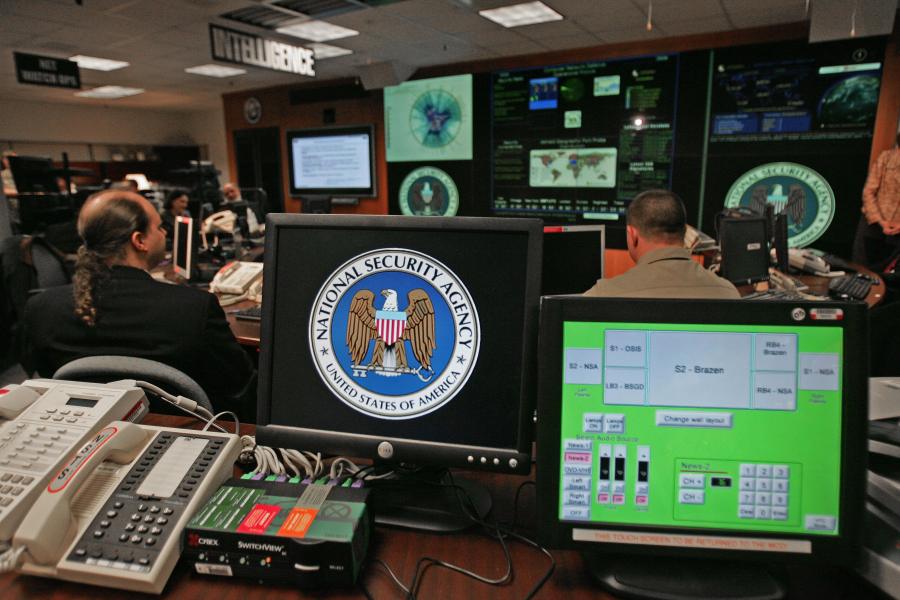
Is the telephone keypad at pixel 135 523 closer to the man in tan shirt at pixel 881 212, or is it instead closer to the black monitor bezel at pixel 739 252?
the black monitor bezel at pixel 739 252

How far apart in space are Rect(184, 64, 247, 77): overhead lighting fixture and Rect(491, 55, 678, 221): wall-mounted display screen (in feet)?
10.9

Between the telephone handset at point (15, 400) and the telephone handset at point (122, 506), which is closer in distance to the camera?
the telephone handset at point (122, 506)

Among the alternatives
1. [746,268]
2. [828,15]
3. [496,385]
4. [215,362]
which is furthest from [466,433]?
[828,15]

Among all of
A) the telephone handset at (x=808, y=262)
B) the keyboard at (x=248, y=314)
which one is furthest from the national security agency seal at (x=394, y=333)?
the telephone handset at (x=808, y=262)

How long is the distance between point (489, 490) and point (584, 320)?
0.37 meters

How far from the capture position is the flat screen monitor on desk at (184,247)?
9.68 feet

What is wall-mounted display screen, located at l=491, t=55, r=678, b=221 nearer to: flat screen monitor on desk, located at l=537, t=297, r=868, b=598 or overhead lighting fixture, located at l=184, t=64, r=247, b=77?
overhead lighting fixture, located at l=184, t=64, r=247, b=77

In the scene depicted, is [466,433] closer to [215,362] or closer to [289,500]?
[289,500]

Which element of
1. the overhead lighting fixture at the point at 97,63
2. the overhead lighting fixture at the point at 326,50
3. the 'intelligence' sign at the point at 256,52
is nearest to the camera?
the 'intelligence' sign at the point at 256,52

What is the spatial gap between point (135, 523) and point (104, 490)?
0.08 metres

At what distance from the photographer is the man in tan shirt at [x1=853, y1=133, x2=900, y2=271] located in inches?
163

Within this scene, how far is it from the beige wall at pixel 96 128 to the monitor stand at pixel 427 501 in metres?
11.5

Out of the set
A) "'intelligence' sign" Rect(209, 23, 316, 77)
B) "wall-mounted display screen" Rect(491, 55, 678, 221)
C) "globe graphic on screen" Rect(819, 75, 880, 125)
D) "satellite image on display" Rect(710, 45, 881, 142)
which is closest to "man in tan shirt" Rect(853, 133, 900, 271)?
"globe graphic on screen" Rect(819, 75, 880, 125)

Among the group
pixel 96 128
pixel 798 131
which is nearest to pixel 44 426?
pixel 798 131
